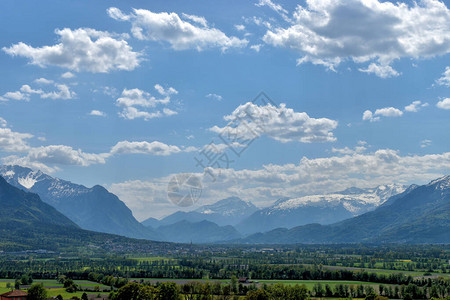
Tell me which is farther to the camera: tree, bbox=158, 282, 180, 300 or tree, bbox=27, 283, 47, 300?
tree, bbox=27, 283, 47, 300

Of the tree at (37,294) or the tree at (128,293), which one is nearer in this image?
the tree at (128,293)

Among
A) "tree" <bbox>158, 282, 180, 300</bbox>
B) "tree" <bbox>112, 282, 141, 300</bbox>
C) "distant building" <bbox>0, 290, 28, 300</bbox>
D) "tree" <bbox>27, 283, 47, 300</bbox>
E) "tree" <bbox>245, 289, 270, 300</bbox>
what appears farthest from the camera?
"distant building" <bbox>0, 290, 28, 300</bbox>

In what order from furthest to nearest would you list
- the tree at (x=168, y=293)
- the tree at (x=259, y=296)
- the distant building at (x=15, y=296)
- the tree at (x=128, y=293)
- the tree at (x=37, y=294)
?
the distant building at (x=15, y=296) < the tree at (x=37, y=294) < the tree at (x=168, y=293) < the tree at (x=128, y=293) < the tree at (x=259, y=296)

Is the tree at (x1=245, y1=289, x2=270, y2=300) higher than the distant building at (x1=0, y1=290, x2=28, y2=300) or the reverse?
higher

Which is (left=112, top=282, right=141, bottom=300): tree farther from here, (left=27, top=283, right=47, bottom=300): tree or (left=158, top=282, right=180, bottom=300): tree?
(left=27, top=283, right=47, bottom=300): tree

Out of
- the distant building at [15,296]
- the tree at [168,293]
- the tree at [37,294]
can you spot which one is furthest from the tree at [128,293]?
the distant building at [15,296]

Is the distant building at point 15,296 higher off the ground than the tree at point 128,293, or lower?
lower

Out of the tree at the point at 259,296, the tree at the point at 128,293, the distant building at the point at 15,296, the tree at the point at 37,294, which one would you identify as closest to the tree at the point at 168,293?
the tree at the point at 128,293

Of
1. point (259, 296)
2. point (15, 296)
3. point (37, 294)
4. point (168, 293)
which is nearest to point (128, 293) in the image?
point (168, 293)

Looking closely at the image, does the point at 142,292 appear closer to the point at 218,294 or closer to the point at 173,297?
the point at 173,297

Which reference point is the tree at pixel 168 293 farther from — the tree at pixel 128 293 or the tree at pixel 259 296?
the tree at pixel 259 296

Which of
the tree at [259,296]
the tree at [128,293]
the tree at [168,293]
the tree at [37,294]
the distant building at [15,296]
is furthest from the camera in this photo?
the distant building at [15,296]

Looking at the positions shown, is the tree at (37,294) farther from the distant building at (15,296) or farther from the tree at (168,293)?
the tree at (168,293)

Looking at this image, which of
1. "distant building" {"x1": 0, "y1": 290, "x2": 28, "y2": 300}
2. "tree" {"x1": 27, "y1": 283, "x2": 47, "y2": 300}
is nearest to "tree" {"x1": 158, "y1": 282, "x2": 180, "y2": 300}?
"tree" {"x1": 27, "y1": 283, "x2": 47, "y2": 300}
